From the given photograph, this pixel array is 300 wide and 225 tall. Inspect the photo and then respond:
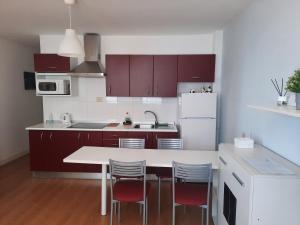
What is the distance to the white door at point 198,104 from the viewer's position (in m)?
3.72

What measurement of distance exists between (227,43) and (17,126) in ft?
15.5

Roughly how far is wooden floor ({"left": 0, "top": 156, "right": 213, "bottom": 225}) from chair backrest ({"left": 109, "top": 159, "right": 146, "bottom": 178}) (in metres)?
0.77

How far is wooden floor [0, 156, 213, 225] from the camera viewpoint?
278 cm

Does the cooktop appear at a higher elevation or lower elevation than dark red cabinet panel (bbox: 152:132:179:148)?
higher

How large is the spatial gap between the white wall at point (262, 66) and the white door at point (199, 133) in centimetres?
27

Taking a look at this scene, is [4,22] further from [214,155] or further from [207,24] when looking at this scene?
[214,155]

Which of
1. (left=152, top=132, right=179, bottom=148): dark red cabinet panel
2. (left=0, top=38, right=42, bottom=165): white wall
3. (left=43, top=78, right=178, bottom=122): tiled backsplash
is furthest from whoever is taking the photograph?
(left=0, top=38, right=42, bottom=165): white wall

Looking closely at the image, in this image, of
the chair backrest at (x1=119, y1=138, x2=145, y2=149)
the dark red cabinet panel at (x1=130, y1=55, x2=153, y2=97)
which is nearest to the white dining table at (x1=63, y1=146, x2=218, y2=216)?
the chair backrest at (x1=119, y1=138, x2=145, y2=149)

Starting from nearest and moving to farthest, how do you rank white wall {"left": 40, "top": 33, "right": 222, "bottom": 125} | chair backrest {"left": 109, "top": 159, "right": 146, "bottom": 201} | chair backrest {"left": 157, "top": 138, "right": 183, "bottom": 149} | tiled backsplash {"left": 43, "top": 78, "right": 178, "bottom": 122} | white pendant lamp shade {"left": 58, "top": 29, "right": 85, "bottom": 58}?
chair backrest {"left": 109, "top": 159, "right": 146, "bottom": 201} → white pendant lamp shade {"left": 58, "top": 29, "right": 85, "bottom": 58} → chair backrest {"left": 157, "top": 138, "right": 183, "bottom": 149} → white wall {"left": 40, "top": 33, "right": 222, "bottom": 125} → tiled backsplash {"left": 43, "top": 78, "right": 178, "bottom": 122}

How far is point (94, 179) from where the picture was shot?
4.05m

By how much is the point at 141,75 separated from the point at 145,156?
74.0 inches

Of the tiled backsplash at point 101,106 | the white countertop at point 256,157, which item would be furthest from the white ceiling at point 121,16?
the white countertop at point 256,157

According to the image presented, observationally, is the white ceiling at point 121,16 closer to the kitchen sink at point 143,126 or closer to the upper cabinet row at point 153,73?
the upper cabinet row at point 153,73

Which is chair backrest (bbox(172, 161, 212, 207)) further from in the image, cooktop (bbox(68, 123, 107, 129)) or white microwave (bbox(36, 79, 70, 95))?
white microwave (bbox(36, 79, 70, 95))
